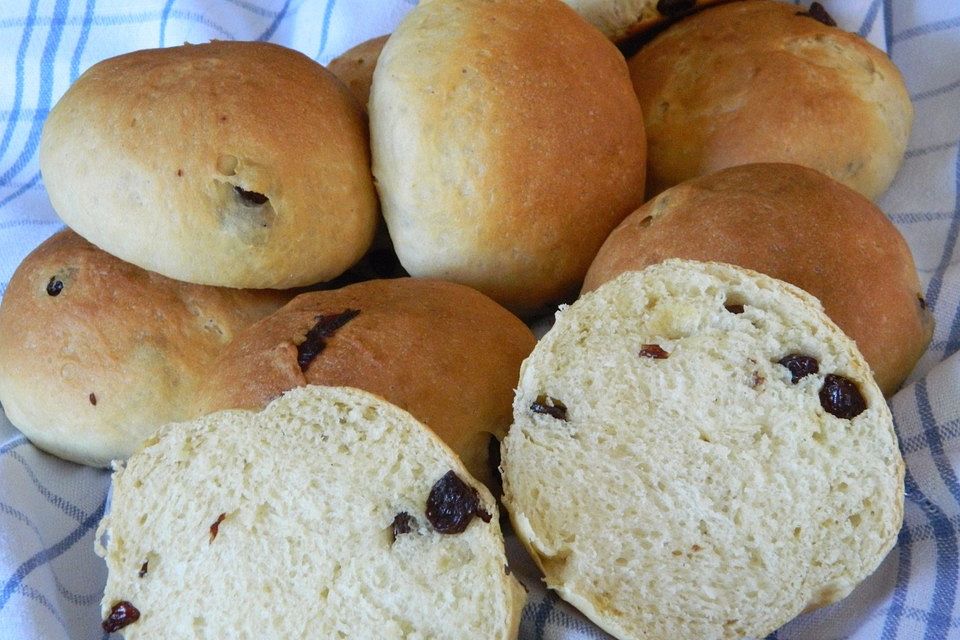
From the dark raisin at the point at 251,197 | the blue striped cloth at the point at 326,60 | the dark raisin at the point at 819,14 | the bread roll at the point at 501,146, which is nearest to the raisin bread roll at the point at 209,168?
the dark raisin at the point at 251,197

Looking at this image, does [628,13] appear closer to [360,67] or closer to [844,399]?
[360,67]

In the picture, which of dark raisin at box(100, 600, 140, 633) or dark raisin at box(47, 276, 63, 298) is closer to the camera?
dark raisin at box(100, 600, 140, 633)

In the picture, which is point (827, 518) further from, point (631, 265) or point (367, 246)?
point (367, 246)

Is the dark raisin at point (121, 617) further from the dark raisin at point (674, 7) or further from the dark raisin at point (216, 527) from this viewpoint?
the dark raisin at point (674, 7)

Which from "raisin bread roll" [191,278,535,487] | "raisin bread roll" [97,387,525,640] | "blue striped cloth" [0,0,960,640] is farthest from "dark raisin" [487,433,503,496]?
"raisin bread roll" [97,387,525,640]

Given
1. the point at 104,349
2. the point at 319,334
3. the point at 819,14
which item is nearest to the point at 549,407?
the point at 319,334

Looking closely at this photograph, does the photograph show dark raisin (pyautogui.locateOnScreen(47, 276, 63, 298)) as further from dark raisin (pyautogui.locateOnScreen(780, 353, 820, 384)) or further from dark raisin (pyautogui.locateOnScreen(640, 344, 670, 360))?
dark raisin (pyautogui.locateOnScreen(780, 353, 820, 384))
